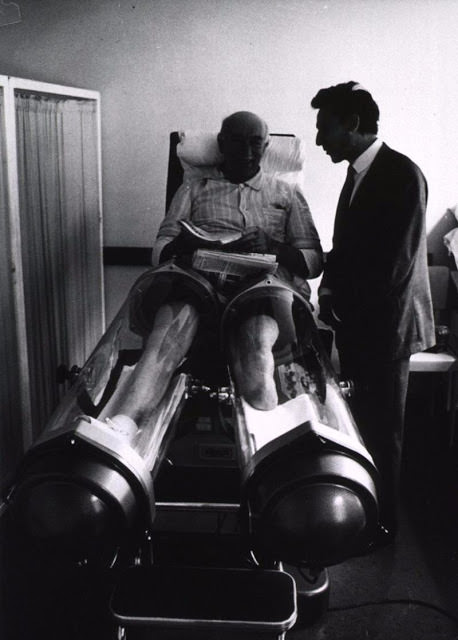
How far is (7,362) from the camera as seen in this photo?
8.07 ft

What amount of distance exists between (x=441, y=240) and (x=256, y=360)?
77.8 inches

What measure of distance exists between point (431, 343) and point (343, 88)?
3.00 ft

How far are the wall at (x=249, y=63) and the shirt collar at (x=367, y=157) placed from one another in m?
1.13

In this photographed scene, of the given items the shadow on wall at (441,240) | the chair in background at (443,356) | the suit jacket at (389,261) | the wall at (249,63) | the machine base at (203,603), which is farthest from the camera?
the shadow on wall at (441,240)

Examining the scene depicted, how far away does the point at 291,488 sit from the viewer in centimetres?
144

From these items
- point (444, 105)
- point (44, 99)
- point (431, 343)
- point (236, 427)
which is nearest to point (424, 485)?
point (431, 343)

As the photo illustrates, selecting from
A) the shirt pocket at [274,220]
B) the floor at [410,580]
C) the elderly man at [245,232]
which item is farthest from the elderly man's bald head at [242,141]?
the floor at [410,580]

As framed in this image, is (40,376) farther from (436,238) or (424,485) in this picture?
(436,238)

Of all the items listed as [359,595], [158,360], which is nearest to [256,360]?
[158,360]

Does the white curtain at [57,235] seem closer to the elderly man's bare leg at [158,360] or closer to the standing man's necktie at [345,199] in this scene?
the elderly man's bare leg at [158,360]

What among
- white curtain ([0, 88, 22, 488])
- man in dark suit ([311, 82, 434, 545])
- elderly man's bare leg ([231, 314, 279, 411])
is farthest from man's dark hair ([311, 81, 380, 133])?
white curtain ([0, 88, 22, 488])

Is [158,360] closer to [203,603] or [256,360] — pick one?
[256,360]

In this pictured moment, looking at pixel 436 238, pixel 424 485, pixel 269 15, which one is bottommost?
pixel 424 485

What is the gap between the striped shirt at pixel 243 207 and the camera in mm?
2658
